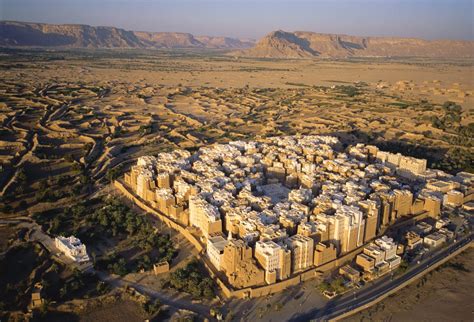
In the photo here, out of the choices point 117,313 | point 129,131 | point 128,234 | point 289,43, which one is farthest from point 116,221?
point 289,43

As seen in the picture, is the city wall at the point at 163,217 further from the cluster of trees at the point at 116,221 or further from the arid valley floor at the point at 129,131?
the cluster of trees at the point at 116,221

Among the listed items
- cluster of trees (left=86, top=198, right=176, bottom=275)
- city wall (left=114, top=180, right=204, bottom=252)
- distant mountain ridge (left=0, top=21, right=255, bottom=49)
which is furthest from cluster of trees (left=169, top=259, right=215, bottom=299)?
distant mountain ridge (left=0, top=21, right=255, bottom=49)

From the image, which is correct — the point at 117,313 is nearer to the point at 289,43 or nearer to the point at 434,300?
the point at 434,300

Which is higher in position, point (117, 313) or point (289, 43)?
point (289, 43)

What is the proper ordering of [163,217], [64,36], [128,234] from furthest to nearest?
1. [64,36]
2. [163,217]
3. [128,234]

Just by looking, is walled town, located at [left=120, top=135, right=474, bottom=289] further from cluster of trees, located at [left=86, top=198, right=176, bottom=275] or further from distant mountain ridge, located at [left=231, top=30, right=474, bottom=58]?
distant mountain ridge, located at [left=231, top=30, right=474, bottom=58]

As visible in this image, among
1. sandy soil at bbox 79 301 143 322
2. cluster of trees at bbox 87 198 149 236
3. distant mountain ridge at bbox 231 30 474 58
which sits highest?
distant mountain ridge at bbox 231 30 474 58

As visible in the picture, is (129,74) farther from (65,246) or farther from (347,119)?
(65,246)
